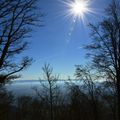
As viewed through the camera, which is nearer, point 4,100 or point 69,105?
point 4,100

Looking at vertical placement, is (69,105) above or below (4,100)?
below

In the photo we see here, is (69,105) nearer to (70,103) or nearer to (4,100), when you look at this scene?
(70,103)

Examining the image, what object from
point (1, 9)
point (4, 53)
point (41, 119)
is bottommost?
point (41, 119)

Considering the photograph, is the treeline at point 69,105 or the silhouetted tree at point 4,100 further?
the treeline at point 69,105

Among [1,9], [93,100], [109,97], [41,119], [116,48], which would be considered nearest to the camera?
[1,9]

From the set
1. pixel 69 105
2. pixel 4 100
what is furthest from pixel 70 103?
pixel 4 100

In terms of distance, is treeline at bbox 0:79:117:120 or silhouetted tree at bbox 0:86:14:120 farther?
treeline at bbox 0:79:117:120

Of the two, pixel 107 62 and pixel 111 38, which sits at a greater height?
pixel 111 38

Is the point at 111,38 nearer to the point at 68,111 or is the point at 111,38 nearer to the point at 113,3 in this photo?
the point at 113,3

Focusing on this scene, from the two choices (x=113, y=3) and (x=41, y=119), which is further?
→ (x=41, y=119)

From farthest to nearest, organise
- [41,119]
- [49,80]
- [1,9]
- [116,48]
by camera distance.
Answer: [41,119] → [49,80] → [116,48] → [1,9]

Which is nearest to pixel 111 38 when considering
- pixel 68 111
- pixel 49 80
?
pixel 49 80

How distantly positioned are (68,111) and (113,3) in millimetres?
24905

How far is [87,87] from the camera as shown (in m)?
28.7
